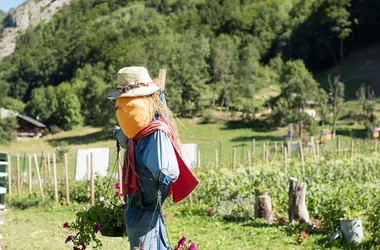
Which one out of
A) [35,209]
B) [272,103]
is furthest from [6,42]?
[35,209]

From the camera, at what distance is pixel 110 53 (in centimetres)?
6931

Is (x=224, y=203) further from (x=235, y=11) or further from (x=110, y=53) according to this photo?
(x=235, y=11)

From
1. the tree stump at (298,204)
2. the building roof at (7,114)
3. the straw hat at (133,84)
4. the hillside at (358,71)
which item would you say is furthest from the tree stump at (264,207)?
the building roof at (7,114)

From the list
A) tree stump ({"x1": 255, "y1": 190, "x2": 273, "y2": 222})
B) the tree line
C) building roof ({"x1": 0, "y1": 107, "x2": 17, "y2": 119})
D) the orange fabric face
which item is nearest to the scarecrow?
the orange fabric face

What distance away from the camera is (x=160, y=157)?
10.5ft

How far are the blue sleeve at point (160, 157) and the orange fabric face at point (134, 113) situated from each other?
12cm

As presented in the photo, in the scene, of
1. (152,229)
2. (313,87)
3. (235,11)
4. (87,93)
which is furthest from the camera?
(235,11)

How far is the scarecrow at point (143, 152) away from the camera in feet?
11.0

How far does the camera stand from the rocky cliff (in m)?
164

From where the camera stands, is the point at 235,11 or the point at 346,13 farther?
the point at 235,11

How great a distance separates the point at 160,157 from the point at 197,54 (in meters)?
49.6

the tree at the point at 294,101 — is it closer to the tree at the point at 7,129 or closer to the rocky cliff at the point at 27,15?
the tree at the point at 7,129

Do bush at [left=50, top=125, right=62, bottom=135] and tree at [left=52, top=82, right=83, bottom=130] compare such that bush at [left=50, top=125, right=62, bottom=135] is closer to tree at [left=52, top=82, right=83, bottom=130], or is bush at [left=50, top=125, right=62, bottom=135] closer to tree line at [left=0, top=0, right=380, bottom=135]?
tree at [left=52, top=82, right=83, bottom=130]

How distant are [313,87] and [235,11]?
50.2 metres
